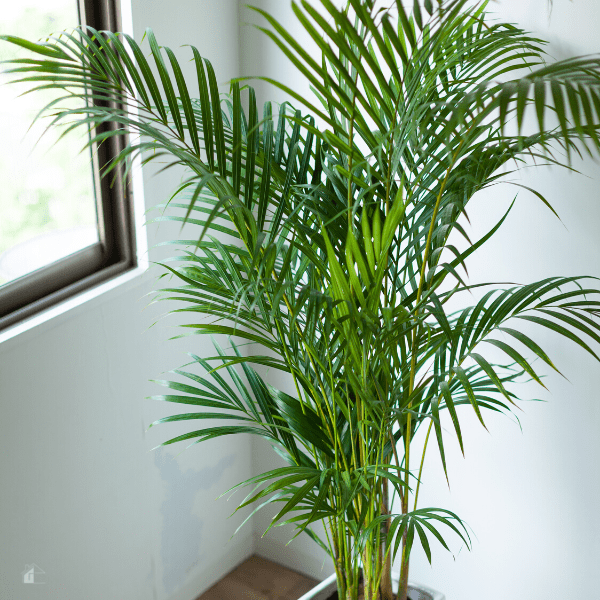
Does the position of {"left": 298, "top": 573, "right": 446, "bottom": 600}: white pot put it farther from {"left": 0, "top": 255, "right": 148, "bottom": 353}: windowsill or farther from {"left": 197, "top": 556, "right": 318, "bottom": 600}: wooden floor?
{"left": 0, "top": 255, "right": 148, "bottom": 353}: windowsill

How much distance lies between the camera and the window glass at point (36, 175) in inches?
66.6

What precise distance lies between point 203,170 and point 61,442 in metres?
0.97

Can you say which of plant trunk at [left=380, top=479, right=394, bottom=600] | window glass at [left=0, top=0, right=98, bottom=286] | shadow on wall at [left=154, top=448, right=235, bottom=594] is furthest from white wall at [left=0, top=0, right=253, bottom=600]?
plant trunk at [left=380, top=479, right=394, bottom=600]

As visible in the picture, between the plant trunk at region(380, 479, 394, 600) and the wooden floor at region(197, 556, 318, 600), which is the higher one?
the plant trunk at region(380, 479, 394, 600)

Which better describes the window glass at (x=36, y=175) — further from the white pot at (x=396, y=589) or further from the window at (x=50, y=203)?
the white pot at (x=396, y=589)

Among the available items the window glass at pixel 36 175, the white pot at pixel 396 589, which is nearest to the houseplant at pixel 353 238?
the white pot at pixel 396 589

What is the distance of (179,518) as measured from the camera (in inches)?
87.6

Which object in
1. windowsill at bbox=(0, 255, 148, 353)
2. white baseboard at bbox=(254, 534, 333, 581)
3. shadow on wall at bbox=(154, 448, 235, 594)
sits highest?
windowsill at bbox=(0, 255, 148, 353)

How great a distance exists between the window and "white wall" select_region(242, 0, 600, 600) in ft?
1.77

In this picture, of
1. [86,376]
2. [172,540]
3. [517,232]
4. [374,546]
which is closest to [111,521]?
[172,540]

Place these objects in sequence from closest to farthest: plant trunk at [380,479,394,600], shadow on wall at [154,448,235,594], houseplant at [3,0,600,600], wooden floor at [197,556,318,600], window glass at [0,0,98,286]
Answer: houseplant at [3,0,600,600] < plant trunk at [380,479,394,600] < window glass at [0,0,98,286] < shadow on wall at [154,448,235,594] < wooden floor at [197,556,318,600]

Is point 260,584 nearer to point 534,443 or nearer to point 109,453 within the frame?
point 109,453

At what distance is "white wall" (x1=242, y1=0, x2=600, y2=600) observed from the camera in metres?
1.69

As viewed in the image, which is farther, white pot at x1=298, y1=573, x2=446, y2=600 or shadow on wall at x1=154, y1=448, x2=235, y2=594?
shadow on wall at x1=154, y1=448, x2=235, y2=594
